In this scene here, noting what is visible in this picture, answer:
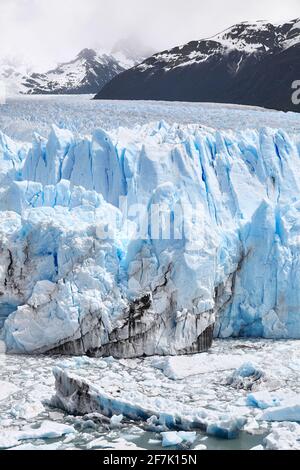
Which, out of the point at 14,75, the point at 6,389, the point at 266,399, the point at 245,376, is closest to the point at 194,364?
the point at 245,376

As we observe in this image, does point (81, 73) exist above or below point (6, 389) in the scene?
above

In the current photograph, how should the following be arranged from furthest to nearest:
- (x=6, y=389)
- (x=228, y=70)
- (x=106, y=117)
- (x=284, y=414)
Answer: (x=228, y=70) < (x=106, y=117) < (x=6, y=389) < (x=284, y=414)

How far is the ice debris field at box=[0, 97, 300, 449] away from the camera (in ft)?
22.3

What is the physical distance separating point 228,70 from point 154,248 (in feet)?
78.7

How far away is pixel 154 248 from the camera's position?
9672 millimetres

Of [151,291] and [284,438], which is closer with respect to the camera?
[284,438]

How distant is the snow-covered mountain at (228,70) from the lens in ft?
96.0

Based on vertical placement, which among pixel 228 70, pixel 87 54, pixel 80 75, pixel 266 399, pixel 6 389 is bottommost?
pixel 266 399

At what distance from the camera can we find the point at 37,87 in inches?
1918

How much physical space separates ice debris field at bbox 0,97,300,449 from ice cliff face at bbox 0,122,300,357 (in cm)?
2

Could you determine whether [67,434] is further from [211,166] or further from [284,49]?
[284,49]

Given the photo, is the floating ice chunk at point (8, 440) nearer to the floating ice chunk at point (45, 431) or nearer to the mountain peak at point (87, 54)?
the floating ice chunk at point (45, 431)

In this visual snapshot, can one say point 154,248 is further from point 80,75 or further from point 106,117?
point 80,75

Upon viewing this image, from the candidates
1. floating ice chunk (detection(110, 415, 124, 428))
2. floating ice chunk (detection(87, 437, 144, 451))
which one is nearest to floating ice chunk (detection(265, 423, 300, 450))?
floating ice chunk (detection(87, 437, 144, 451))
